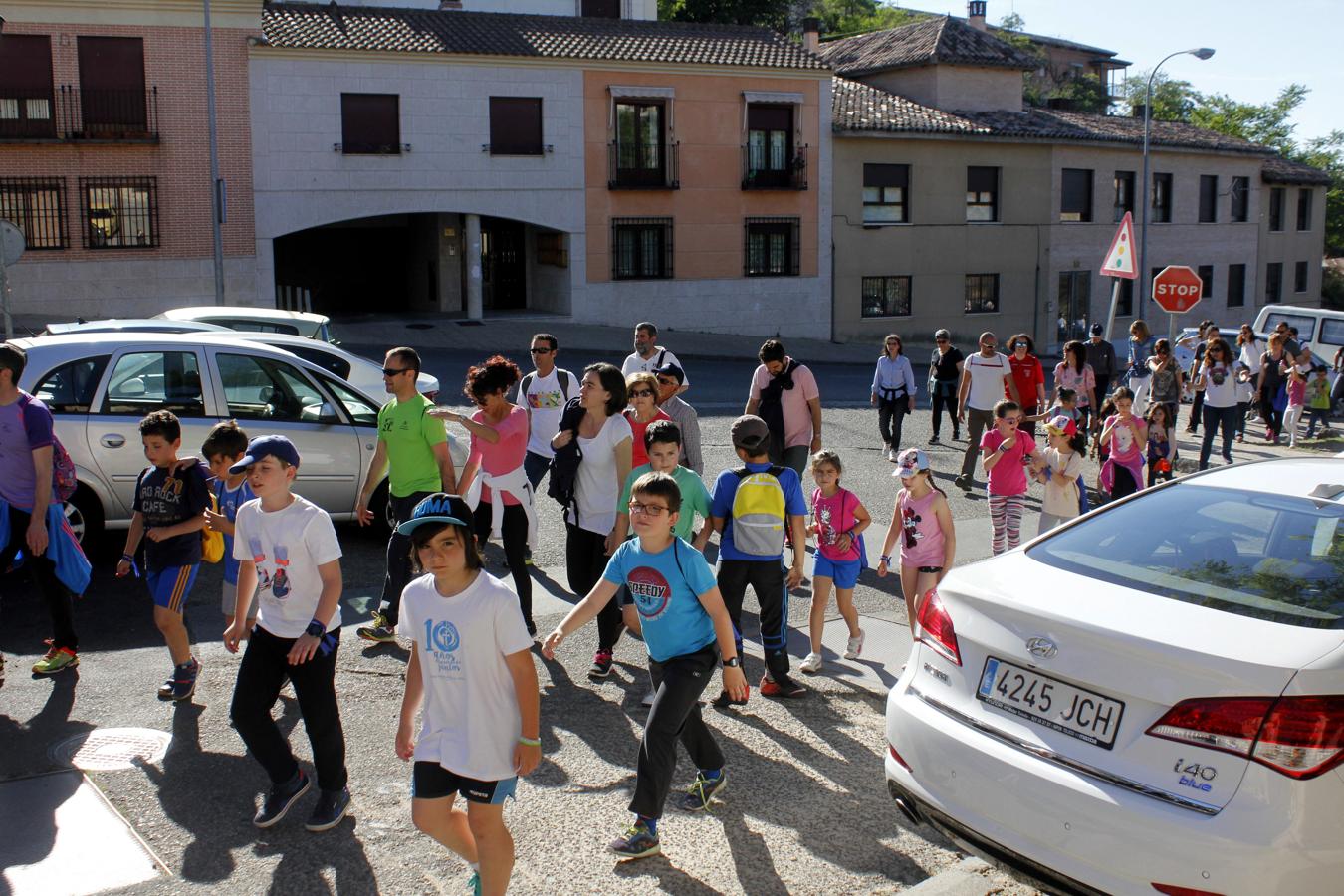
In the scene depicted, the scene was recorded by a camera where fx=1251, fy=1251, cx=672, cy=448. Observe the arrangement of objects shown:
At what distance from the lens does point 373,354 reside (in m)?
26.0

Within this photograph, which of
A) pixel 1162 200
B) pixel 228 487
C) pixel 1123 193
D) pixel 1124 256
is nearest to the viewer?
pixel 228 487

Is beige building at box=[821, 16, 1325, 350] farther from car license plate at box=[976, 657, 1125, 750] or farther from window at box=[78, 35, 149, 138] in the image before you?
car license plate at box=[976, 657, 1125, 750]

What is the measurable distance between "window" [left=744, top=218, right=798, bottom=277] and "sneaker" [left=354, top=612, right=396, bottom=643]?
92.2 feet

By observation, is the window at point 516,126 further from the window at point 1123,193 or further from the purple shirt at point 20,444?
the purple shirt at point 20,444

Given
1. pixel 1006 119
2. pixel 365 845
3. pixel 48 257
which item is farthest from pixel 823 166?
pixel 365 845

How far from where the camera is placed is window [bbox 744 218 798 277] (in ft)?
113

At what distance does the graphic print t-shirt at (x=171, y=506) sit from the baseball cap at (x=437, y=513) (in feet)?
8.47

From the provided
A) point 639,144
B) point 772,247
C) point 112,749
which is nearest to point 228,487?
point 112,749

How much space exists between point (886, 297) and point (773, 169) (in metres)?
5.43

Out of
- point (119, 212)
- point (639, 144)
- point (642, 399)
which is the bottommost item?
point (642, 399)

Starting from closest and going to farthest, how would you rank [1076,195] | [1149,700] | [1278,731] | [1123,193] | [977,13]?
1. [1278,731]
2. [1149,700]
3. [1076,195]
4. [1123,193]
5. [977,13]

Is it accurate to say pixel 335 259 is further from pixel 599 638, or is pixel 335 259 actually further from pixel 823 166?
pixel 599 638

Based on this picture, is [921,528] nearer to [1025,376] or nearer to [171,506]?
[171,506]

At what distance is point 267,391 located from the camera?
30.3ft
